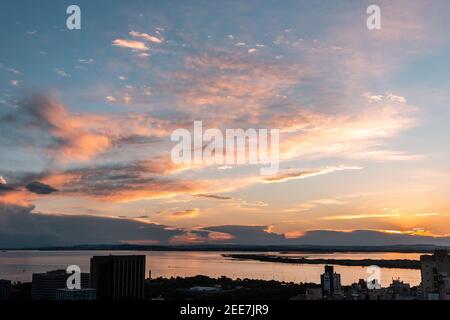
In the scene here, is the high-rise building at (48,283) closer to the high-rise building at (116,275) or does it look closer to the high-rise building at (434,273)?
the high-rise building at (116,275)

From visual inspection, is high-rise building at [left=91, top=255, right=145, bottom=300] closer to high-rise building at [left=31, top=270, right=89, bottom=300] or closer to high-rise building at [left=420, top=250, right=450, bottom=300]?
high-rise building at [left=31, top=270, right=89, bottom=300]

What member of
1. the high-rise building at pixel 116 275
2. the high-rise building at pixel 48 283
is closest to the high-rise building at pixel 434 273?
the high-rise building at pixel 116 275

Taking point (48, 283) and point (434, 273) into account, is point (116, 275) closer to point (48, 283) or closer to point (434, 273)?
point (48, 283)

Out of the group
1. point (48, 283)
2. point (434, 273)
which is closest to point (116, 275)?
point (48, 283)

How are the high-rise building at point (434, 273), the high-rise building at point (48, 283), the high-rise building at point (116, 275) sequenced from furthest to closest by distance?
the high-rise building at point (48, 283), the high-rise building at point (116, 275), the high-rise building at point (434, 273)

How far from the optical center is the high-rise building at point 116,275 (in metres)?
49.1

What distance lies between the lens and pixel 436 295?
28.4 meters

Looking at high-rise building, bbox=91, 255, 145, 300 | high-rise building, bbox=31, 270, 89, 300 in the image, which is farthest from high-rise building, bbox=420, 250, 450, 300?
high-rise building, bbox=31, 270, 89, 300

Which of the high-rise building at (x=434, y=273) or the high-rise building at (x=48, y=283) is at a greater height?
the high-rise building at (x=434, y=273)
